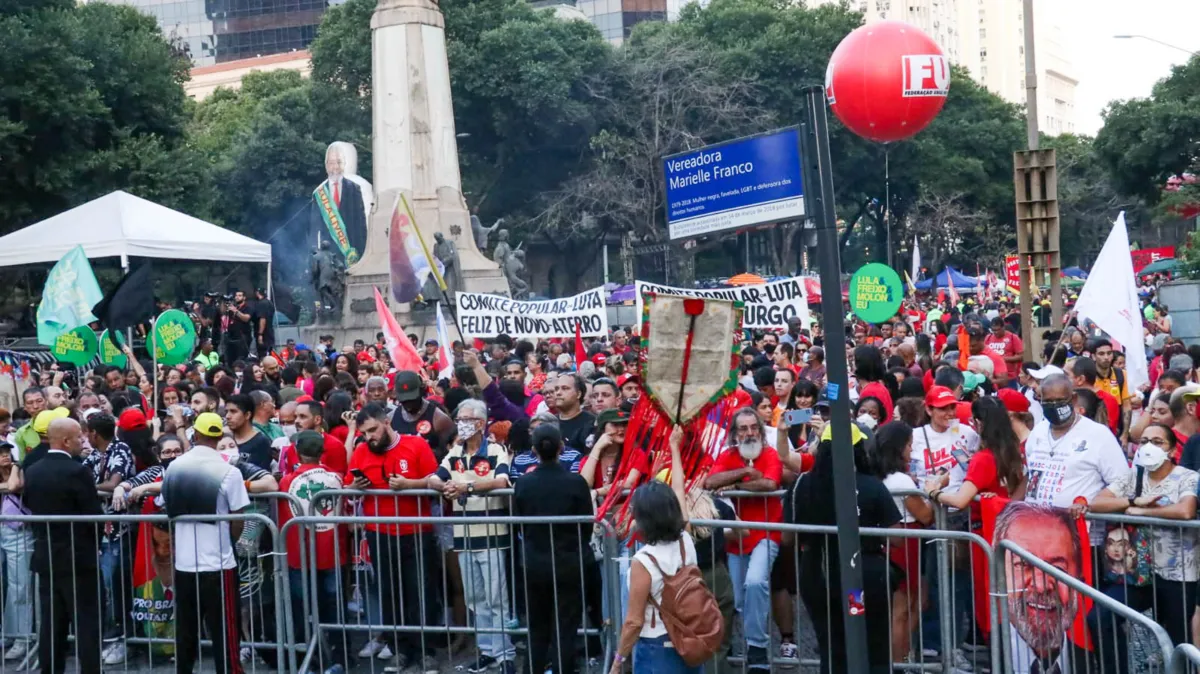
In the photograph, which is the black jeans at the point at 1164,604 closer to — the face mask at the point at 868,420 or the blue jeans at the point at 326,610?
the face mask at the point at 868,420

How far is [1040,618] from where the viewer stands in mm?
5918

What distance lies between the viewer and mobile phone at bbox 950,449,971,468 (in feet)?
26.5

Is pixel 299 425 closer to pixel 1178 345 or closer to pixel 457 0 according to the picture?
pixel 1178 345

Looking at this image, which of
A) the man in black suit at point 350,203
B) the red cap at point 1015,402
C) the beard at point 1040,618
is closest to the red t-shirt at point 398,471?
the red cap at point 1015,402

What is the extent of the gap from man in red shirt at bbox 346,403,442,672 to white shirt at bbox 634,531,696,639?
8.36ft

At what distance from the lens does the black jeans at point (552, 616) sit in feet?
24.6

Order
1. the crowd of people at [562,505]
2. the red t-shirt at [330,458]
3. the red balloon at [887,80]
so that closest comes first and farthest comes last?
the crowd of people at [562,505] < the red t-shirt at [330,458] < the red balloon at [887,80]

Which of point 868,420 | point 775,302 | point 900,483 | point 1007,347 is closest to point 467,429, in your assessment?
point 868,420

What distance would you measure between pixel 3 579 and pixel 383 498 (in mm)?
2492

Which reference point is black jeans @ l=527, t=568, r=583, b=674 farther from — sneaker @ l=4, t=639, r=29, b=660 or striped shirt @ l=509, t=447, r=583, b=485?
sneaker @ l=4, t=639, r=29, b=660

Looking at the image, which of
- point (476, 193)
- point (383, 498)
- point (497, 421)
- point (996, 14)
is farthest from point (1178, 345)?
point (996, 14)

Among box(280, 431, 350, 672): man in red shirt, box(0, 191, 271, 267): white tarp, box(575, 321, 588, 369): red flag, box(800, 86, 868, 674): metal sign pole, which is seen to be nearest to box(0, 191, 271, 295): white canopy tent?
box(0, 191, 271, 267): white tarp

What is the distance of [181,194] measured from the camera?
32.2 meters

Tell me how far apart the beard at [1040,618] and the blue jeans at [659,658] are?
1.25 metres
